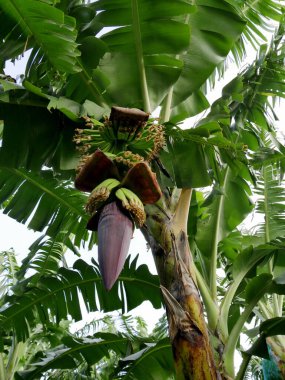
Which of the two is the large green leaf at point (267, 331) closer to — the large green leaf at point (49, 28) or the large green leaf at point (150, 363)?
the large green leaf at point (150, 363)

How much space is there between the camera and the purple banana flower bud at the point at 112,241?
1.12 m

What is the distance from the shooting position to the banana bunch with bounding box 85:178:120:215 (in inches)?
50.9

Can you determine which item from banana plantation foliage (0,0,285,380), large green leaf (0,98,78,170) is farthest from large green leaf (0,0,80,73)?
large green leaf (0,98,78,170)

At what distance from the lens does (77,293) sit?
7.91ft

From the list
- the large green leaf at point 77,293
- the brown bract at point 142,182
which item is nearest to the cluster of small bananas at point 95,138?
the brown bract at point 142,182

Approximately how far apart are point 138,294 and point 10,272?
2383 millimetres

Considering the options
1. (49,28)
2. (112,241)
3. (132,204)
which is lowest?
(112,241)

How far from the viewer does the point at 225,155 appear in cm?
185

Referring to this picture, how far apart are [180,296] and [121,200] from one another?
399 millimetres

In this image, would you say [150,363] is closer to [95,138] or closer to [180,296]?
[180,296]

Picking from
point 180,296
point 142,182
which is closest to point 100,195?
point 142,182

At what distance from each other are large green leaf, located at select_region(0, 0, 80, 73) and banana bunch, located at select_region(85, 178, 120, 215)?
638 millimetres

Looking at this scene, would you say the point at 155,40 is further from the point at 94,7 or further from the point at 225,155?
the point at 225,155

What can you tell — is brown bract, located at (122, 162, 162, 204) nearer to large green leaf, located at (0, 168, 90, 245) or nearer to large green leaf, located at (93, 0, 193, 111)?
large green leaf, located at (93, 0, 193, 111)
